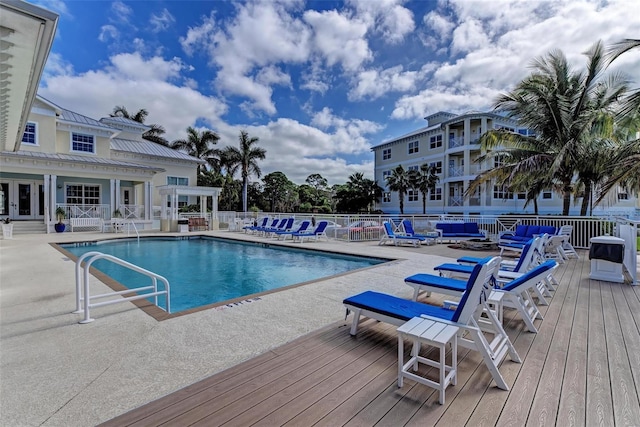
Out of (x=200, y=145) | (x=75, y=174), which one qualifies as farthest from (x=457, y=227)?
(x=200, y=145)

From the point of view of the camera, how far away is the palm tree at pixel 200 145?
32094 millimetres

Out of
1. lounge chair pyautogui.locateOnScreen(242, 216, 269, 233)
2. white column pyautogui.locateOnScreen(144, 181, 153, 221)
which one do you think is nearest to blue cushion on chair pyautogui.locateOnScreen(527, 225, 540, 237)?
lounge chair pyautogui.locateOnScreen(242, 216, 269, 233)

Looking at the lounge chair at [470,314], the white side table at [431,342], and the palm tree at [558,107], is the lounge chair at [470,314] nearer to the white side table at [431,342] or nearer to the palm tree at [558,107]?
the white side table at [431,342]

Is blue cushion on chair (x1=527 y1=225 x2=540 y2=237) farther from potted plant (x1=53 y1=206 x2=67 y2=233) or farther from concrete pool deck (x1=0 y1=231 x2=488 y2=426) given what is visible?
potted plant (x1=53 y1=206 x2=67 y2=233)

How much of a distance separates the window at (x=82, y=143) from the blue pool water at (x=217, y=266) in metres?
9.63

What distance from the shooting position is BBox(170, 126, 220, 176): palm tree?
32.1 metres

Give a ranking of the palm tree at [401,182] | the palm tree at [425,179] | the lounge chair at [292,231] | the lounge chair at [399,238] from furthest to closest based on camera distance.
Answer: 1. the palm tree at [401,182]
2. the palm tree at [425,179]
3. the lounge chair at [292,231]
4. the lounge chair at [399,238]

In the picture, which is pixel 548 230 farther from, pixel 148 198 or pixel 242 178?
pixel 242 178

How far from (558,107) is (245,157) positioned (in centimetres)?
2501

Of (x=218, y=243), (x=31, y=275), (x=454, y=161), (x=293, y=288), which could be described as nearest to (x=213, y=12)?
(x=218, y=243)

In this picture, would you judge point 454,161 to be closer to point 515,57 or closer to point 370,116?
→ point 370,116

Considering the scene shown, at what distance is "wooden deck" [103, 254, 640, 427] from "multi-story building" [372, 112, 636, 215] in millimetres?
23686

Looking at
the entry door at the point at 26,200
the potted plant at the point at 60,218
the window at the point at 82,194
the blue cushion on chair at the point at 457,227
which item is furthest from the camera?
the window at the point at 82,194

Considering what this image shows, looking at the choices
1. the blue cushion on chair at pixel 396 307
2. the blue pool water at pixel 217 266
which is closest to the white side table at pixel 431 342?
the blue cushion on chair at pixel 396 307
